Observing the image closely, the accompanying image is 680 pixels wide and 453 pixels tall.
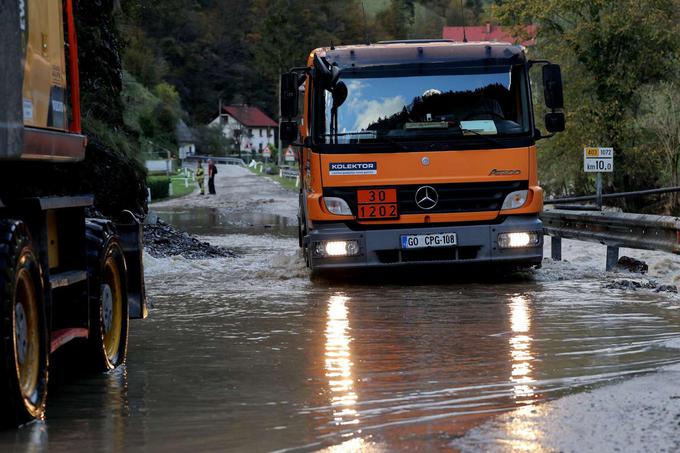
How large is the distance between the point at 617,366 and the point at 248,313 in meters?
4.84

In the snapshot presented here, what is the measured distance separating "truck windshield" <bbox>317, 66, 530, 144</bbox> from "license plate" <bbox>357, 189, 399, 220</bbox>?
0.60 meters

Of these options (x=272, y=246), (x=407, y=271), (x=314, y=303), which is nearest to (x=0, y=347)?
(x=314, y=303)

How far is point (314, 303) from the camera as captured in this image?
535 inches

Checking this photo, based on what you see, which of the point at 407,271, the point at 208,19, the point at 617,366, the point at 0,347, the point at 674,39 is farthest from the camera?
the point at 208,19

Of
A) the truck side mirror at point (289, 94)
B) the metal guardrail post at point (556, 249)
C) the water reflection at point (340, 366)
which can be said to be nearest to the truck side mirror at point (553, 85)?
the truck side mirror at point (289, 94)

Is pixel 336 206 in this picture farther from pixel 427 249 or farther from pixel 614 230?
pixel 614 230

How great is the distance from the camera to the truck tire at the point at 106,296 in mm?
8375

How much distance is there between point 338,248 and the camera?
15.4m

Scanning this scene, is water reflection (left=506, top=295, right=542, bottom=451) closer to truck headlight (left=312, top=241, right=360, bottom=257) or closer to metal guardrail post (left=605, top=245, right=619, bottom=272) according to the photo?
truck headlight (left=312, top=241, right=360, bottom=257)

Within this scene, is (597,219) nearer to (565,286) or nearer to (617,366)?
(565,286)

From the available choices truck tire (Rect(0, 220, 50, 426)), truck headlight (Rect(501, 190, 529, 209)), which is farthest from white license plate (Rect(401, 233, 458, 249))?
truck tire (Rect(0, 220, 50, 426))

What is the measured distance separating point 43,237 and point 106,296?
5.52 ft

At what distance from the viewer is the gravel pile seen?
20.9m

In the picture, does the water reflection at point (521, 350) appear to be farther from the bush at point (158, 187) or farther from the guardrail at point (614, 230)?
the bush at point (158, 187)
